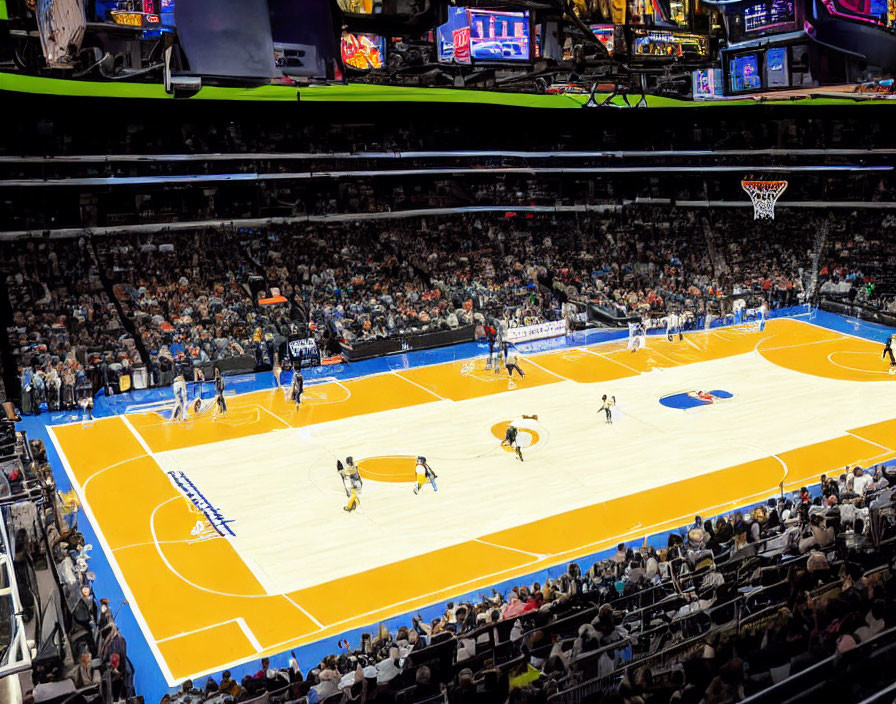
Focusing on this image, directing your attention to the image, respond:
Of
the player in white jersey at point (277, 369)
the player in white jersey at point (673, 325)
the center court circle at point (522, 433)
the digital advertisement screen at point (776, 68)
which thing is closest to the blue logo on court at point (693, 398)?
the center court circle at point (522, 433)

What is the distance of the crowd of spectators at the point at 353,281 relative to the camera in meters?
32.2

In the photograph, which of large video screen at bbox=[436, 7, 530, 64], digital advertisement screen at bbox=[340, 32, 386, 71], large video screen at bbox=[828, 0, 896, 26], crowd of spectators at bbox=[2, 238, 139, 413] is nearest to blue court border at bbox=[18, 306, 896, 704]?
crowd of spectators at bbox=[2, 238, 139, 413]

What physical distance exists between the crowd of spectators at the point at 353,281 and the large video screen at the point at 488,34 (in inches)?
753

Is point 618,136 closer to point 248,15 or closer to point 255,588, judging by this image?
point 255,588

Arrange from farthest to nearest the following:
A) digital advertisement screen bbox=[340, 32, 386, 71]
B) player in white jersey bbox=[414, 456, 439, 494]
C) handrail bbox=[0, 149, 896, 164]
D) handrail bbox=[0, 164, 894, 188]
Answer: handrail bbox=[0, 164, 894, 188] < handrail bbox=[0, 149, 896, 164] < player in white jersey bbox=[414, 456, 439, 494] < digital advertisement screen bbox=[340, 32, 386, 71]

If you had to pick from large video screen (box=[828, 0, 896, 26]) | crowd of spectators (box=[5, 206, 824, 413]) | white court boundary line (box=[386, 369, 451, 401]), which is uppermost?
large video screen (box=[828, 0, 896, 26])

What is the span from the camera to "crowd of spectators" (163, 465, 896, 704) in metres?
9.71

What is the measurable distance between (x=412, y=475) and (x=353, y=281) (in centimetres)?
1615

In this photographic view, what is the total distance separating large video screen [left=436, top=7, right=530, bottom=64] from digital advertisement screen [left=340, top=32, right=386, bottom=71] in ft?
6.62

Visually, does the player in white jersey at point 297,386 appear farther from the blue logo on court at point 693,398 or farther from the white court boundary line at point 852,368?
the white court boundary line at point 852,368

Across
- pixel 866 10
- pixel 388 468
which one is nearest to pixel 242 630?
pixel 388 468

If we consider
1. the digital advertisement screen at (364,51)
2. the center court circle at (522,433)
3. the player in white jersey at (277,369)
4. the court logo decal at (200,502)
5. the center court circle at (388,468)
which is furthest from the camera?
the player in white jersey at (277,369)

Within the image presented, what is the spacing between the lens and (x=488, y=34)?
615 inches

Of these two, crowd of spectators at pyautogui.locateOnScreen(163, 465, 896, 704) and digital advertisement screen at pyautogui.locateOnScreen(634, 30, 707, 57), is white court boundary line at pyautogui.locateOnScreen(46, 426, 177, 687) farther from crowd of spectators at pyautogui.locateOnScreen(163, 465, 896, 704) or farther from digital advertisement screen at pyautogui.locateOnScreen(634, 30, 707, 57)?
digital advertisement screen at pyautogui.locateOnScreen(634, 30, 707, 57)
